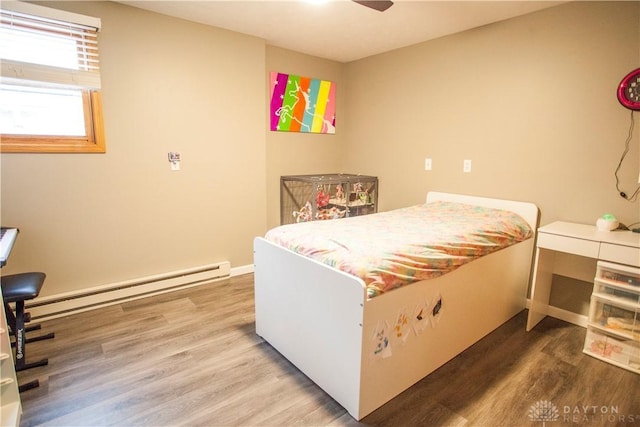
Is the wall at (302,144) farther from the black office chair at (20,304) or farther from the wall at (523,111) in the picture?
the black office chair at (20,304)

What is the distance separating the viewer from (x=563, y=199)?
2.52 metres

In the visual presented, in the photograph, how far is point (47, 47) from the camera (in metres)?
2.30

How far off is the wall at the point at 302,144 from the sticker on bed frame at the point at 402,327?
7.63 ft

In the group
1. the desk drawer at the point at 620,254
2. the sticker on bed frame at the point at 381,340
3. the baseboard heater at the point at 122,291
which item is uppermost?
the desk drawer at the point at 620,254

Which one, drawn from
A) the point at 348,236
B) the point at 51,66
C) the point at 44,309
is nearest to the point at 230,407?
the point at 348,236

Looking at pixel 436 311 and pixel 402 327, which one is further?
pixel 436 311

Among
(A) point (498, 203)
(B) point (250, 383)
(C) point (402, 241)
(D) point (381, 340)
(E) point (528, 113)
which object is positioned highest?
(E) point (528, 113)

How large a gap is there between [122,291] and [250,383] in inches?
60.6

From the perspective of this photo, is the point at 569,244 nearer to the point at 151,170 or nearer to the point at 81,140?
the point at 151,170

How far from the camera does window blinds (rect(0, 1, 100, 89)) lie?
2.14 meters

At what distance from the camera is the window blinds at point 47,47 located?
2.14m

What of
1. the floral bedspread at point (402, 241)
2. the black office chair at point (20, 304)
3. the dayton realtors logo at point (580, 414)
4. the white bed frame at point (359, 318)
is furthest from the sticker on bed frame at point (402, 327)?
the black office chair at point (20, 304)

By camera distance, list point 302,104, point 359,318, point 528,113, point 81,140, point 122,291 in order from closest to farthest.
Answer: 1. point 359,318
2. point 81,140
3. point 528,113
4. point 122,291
5. point 302,104

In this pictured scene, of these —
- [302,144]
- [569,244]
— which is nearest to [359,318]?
[569,244]
